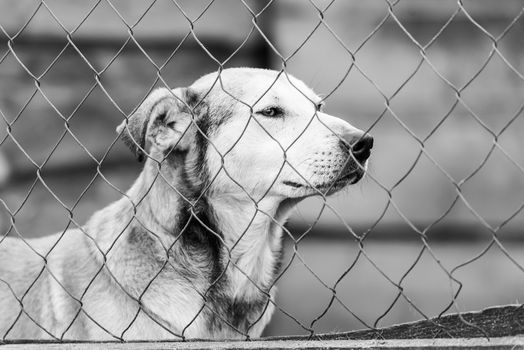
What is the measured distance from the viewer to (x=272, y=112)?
3.38m

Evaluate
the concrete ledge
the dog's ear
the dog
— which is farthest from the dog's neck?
the concrete ledge

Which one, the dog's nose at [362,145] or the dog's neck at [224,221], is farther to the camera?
the dog's neck at [224,221]

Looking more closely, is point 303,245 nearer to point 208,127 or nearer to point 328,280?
point 328,280

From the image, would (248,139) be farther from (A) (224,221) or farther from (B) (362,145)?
(B) (362,145)

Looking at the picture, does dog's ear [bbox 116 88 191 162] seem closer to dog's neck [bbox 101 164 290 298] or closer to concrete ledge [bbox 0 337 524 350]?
dog's neck [bbox 101 164 290 298]

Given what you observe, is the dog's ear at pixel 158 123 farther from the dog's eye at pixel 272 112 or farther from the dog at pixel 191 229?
the dog's eye at pixel 272 112

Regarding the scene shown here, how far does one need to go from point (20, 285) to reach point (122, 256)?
1.80 ft

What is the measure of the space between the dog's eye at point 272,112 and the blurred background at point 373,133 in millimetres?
1948

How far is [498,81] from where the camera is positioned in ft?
17.5

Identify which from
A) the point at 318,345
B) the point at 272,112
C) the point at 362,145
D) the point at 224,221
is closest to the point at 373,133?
→ the point at 272,112

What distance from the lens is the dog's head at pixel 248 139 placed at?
10.2 feet

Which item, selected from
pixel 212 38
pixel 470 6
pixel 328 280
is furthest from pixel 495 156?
pixel 212 38

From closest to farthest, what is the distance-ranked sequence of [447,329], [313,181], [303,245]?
[447,329]
[313,181]
[303,245]

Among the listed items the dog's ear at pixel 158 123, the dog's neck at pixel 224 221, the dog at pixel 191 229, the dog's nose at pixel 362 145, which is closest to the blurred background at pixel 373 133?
the dog's neck at pixel 224 221
